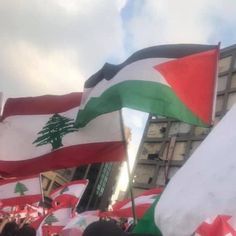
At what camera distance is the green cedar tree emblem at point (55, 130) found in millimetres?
5703

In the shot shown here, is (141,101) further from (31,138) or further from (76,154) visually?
(31,138)

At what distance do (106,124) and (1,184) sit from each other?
17.3 feet

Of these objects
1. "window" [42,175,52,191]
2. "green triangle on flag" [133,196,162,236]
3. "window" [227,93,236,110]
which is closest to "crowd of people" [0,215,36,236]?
"green triangle on flag" [133,196,162,236]

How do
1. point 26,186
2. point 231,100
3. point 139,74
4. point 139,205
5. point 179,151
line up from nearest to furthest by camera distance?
point 139,74 → point 139,205 → point 26,186 → point 231,100 → point 179,151

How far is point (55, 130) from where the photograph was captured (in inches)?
230

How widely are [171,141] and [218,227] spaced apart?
9.03 m

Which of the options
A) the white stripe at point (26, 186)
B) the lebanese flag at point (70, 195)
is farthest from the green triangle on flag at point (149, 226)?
the lebanese flag at point (70, 195)

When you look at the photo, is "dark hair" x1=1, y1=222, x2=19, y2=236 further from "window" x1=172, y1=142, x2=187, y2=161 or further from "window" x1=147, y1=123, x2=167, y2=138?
"window" x1=147, y1=123, x2=167, y2=138

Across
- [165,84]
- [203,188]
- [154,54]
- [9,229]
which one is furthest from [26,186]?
[203,188]

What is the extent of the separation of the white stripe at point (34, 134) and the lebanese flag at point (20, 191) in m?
3.14

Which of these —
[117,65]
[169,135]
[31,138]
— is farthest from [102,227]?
[169,135]

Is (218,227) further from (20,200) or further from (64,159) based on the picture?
(20,200)

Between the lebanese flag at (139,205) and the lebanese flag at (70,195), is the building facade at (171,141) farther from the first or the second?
the lebanese flag at (139,205)

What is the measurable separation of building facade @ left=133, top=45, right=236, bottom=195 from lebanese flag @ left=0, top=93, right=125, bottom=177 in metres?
4.32
